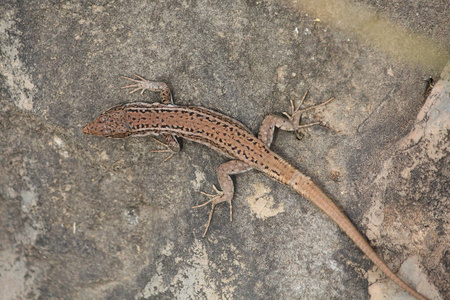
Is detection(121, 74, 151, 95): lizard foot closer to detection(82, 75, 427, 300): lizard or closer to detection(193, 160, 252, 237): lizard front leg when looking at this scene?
detection(82, 75, 427, 300): lizard

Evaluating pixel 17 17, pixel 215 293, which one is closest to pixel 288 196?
pixel 215 293

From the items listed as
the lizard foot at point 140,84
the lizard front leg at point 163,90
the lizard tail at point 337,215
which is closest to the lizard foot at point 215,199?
the lizard front leg at point 163,90

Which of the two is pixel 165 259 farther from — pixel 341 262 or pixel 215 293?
pixel 341 262

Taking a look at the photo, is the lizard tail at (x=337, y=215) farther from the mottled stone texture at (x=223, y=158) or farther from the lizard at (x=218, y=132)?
the mottled stone texture at (x=223, y=158)

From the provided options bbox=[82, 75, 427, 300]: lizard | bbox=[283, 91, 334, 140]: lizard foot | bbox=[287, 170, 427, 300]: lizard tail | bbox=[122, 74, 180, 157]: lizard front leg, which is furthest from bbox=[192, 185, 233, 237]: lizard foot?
bbox=[283, 91, 334, 140]: lizard foot

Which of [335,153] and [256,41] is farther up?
[256,41]

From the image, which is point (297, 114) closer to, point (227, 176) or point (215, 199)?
point (227, 176)

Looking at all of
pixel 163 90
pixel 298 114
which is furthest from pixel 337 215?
pixel 163 90
